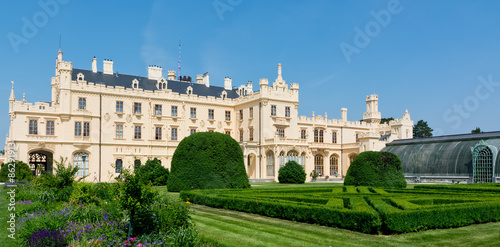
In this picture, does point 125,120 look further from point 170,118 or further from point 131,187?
point 131,187

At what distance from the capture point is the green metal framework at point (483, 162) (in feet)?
134

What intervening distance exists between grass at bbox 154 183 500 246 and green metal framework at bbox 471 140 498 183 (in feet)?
97.7

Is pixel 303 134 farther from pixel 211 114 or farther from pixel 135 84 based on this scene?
pixel 135 84

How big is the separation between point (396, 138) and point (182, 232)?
53046 mm

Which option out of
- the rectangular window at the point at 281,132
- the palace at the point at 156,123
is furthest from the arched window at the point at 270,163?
the rectangular window at the point at 281,132

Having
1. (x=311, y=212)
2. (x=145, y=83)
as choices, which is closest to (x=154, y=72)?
(x=145, y=83)

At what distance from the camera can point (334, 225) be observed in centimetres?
1382

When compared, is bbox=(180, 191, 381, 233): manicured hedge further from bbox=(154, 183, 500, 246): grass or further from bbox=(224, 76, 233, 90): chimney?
bbox=(224, 76, 233, 90): chimney

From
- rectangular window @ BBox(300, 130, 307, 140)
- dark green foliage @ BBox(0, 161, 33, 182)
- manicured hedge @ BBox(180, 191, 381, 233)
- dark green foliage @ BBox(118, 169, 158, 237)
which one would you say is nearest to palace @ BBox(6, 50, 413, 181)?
rectangular window @ BBox(300, 130, 307, 140)

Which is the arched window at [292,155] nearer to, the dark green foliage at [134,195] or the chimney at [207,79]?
the chimney at [207,79]

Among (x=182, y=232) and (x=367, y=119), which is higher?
(x=367, y=119)

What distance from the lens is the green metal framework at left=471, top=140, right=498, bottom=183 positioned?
4070 centimetres

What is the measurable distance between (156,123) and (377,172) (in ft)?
98.0

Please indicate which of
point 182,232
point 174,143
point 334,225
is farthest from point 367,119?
point 182,232
